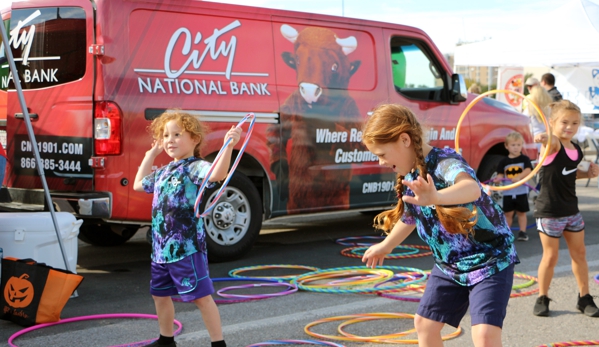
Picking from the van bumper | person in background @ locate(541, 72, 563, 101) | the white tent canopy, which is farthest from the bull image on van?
the white tent canopy

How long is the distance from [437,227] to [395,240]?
290mm

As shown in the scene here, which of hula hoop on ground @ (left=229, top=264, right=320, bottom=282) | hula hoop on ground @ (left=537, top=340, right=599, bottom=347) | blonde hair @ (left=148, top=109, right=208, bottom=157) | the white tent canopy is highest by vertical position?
the white tent canopy

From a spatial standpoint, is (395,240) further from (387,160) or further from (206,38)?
(206,38)

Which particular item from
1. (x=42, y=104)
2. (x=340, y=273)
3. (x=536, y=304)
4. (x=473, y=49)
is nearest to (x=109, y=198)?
(x=42, y=104)

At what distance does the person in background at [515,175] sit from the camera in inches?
369

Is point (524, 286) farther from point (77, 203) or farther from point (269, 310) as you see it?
point (77, 203)

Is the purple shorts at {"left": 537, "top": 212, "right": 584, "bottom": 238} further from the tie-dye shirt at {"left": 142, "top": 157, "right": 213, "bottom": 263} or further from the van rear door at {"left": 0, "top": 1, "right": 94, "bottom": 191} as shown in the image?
the van rear door at {"left": 0, "top": 1, "right": 94, "bottom": 191}

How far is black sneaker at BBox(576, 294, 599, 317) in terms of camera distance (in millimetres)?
5670

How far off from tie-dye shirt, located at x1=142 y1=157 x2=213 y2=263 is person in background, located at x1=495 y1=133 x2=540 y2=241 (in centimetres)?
562

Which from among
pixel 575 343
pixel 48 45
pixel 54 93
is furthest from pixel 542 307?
pixel 48 45

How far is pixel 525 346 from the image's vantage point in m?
4.94

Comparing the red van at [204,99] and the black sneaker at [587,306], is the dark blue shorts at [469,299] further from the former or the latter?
the red van at [204,99]

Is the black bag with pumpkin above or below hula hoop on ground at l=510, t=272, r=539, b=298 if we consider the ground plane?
above

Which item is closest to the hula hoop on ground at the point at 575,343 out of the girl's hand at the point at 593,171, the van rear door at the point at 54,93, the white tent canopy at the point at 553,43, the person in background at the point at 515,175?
the girl's hand at the point at 593,171
